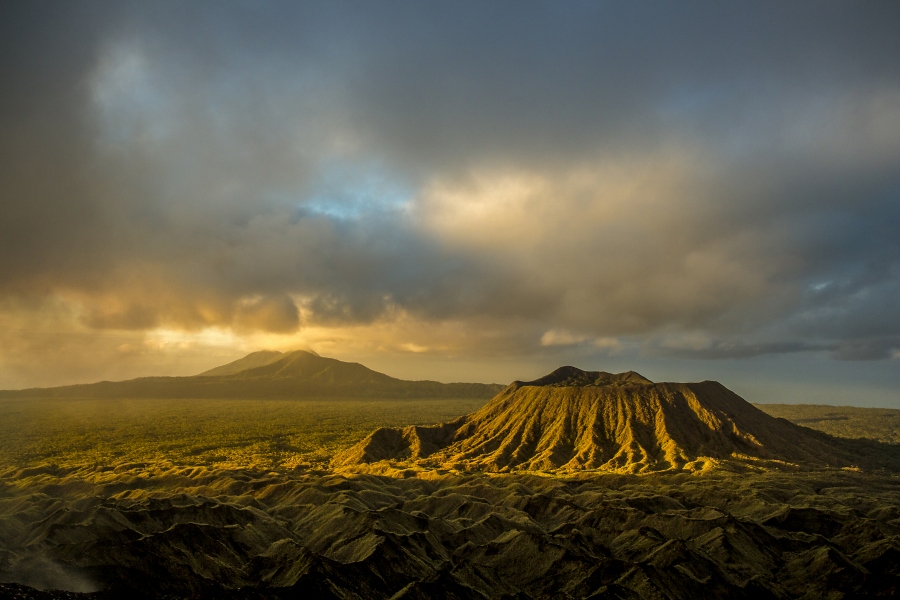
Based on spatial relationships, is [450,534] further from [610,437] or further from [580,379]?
[580,379]

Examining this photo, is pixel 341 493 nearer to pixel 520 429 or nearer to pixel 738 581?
pixel 738 581

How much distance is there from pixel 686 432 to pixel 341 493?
238ft

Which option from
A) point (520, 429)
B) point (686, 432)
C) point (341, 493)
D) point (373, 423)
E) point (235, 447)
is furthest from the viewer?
point (373, 423)

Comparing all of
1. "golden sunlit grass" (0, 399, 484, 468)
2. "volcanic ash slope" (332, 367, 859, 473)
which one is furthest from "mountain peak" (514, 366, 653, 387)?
"golden sunlit grass" (0, 399, 484, 468)

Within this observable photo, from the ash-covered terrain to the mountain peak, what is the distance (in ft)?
171

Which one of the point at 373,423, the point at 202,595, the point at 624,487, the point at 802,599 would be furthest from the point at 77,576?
the point at 373,423

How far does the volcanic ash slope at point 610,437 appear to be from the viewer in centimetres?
9300

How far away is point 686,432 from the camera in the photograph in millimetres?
101312

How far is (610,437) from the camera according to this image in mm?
103875

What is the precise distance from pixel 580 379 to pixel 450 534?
320ft

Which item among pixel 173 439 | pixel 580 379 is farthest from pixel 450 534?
pixel 173 439

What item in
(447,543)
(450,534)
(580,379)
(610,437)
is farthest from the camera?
(580,379)

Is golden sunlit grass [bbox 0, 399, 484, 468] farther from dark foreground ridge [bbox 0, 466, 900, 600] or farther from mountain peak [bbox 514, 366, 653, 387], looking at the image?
mountain peak [bbox 514, 366, 653, 387]

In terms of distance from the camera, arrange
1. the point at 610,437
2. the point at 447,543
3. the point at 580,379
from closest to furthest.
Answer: the point at 447,543
the point at 610,437
the point at 580,379
